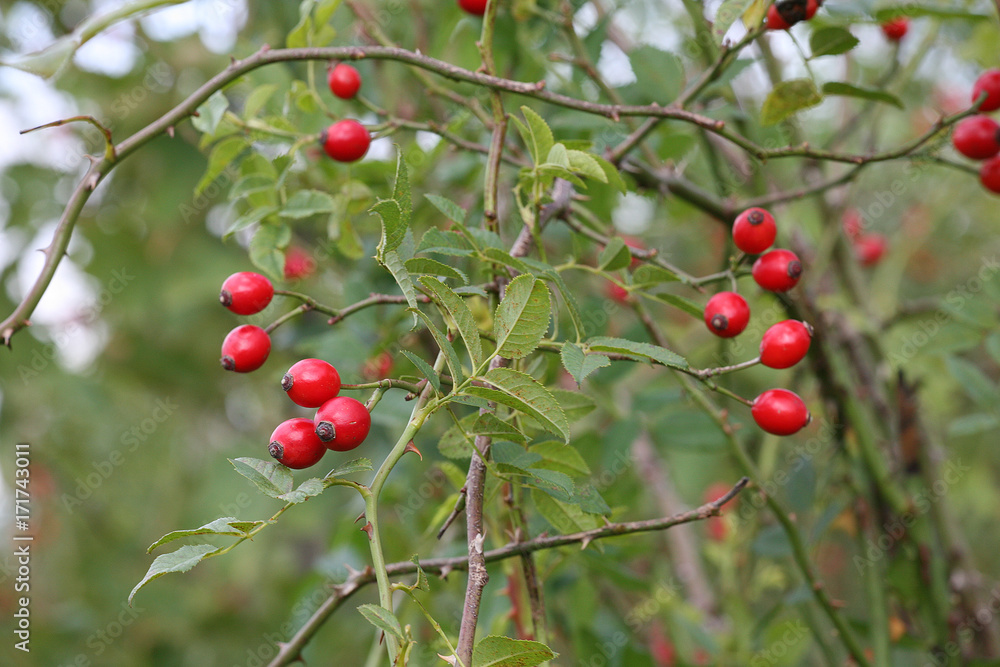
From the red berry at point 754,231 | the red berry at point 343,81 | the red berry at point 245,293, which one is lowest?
the red berry at point 245,293

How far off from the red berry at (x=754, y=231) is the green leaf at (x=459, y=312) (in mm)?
381

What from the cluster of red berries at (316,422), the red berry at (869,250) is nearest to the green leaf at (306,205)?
the cluster of red berries at (316,422)

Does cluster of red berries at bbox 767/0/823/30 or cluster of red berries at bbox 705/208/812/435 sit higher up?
cluster of red berries at bbox 767/0/823/30

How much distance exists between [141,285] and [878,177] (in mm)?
3116

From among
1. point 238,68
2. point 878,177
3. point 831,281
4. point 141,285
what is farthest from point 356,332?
point 878,177

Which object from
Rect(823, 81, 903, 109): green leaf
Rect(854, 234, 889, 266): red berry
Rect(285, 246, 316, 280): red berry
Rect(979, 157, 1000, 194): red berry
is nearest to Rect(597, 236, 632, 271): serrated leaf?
Rect(823, 81, 903, 109): green leaf

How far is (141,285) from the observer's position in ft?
8.61

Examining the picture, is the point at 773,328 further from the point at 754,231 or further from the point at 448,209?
the point at 448,209

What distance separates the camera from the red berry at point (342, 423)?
0.68m

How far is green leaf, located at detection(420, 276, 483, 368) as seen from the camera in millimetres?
635

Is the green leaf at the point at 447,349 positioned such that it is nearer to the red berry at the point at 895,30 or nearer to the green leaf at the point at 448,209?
the green leaf at the point at 448,209

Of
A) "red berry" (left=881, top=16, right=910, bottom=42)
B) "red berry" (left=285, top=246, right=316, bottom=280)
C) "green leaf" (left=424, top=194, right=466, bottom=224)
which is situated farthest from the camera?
"red berry" (left=285, top=246, right=316, bottom=280)

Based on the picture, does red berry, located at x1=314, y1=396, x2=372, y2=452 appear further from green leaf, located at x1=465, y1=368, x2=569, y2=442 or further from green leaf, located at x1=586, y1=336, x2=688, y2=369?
green leaf, located at x1=586, y1=336, x2=688, y2=369

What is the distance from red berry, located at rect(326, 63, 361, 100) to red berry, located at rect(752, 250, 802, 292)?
0.68 meters
